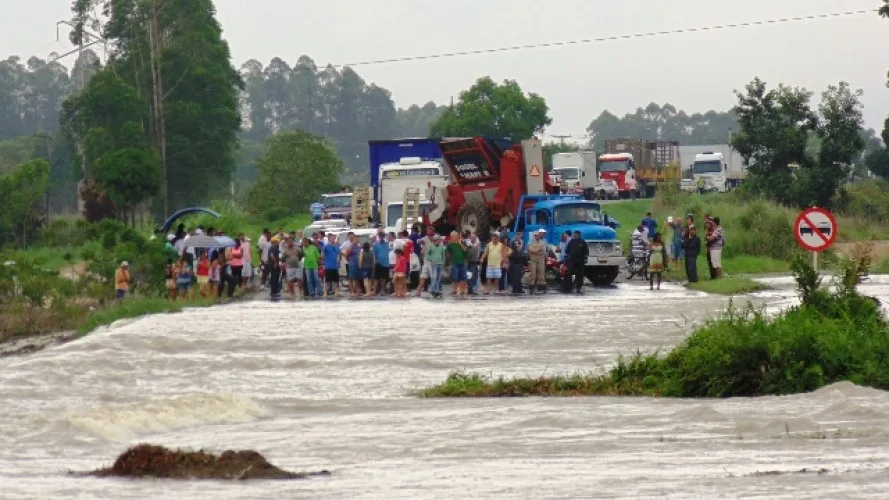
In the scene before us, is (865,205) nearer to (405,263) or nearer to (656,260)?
(656,260)

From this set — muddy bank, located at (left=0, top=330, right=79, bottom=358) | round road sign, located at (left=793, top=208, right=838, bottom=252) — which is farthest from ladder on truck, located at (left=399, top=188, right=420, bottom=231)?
round road sign, located at (left=793, top=208, right=838, bottom=252)

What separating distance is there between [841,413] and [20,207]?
2082 inches

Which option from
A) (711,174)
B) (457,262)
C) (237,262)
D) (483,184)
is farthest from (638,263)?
(711,174)

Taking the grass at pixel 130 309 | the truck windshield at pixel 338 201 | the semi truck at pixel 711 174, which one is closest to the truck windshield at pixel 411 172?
the grass at pixel 130 309

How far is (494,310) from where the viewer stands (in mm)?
33938

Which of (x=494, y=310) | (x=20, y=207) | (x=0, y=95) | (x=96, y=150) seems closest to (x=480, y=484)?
(x=494, y=310)

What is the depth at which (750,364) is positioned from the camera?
19.6 meters

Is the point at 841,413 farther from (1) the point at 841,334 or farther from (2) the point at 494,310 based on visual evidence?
(2) the point at 494,310

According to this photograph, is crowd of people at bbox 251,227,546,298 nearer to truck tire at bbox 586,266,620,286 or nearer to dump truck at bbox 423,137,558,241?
truck tire at bbox 586,266,620,286

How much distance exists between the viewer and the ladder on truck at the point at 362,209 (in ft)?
159

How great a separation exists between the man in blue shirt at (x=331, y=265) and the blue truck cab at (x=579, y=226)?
5.06 m

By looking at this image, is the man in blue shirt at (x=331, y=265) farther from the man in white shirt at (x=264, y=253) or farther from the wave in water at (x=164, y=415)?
the wave in water at (x=164, y=415)

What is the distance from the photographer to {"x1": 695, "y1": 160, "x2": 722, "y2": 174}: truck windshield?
282 feet

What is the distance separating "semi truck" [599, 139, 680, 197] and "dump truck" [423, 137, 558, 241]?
3449 cm
